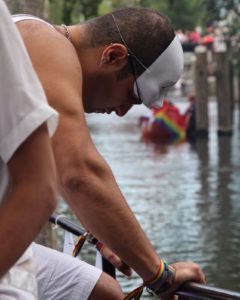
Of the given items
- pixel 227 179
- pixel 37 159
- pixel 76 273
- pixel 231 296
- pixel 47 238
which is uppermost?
pixel 37 159

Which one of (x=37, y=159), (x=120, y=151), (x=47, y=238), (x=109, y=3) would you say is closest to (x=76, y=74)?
(x=37, y=159)

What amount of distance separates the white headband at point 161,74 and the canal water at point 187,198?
15.3 feet

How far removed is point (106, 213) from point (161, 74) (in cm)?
59

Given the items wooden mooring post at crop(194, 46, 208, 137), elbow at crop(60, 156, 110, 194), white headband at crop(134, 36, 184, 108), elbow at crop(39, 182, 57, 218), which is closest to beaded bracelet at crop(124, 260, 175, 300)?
elbow at crop(60, 156, 110, 194)

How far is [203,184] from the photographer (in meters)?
14.7

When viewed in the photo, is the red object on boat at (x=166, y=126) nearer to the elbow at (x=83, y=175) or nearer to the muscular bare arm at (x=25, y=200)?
the elbow at (x=83, y=175)

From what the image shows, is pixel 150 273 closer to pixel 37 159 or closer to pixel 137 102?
pixel 137 102

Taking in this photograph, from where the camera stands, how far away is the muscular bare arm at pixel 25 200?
5.91 ft

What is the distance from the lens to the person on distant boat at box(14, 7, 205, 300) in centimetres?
251

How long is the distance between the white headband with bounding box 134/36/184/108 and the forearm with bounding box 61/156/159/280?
466 mm

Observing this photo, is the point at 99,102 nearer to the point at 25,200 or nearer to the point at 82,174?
the point at 82,174

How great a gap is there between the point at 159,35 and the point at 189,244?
687 centimetres

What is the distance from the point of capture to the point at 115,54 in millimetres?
2865

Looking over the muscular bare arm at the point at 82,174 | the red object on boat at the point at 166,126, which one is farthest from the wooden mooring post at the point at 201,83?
the muscular bare arm at the point at 82,174
